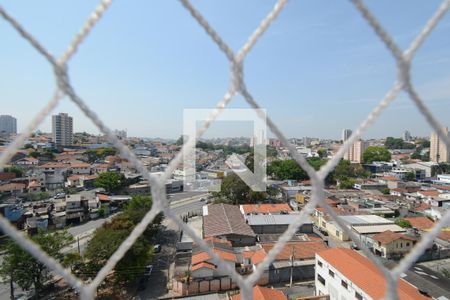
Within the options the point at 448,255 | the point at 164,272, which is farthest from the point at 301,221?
the point at 448,255

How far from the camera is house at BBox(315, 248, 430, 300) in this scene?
2.77 metres

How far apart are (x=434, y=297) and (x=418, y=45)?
3973mm

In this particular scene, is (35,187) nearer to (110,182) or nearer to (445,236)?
(110,182)

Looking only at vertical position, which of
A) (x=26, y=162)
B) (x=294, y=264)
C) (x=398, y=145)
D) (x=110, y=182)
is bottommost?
(x=294, y=264)

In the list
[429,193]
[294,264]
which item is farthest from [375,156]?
[294,264]

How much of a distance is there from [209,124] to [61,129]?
23518 mm

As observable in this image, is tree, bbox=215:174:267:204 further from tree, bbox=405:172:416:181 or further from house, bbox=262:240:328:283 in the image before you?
tree, bbox=405:172:416:181

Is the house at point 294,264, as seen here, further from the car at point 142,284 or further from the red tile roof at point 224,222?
the car at point 142,284

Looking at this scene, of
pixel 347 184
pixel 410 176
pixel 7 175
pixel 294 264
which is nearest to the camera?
pixel 294 264

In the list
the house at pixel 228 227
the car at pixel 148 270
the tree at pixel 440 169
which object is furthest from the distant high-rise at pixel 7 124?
the tree at pixel 440 169

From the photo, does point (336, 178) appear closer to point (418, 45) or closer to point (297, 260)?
point (297, 260)

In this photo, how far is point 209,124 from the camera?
39 cm

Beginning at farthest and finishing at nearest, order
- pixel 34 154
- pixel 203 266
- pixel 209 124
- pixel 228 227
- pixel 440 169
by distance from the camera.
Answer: pixel 34 154, pixel 440 169, pixel 228 227, pixel 203 266, pixel 209 124

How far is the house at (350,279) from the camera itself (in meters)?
2.77
